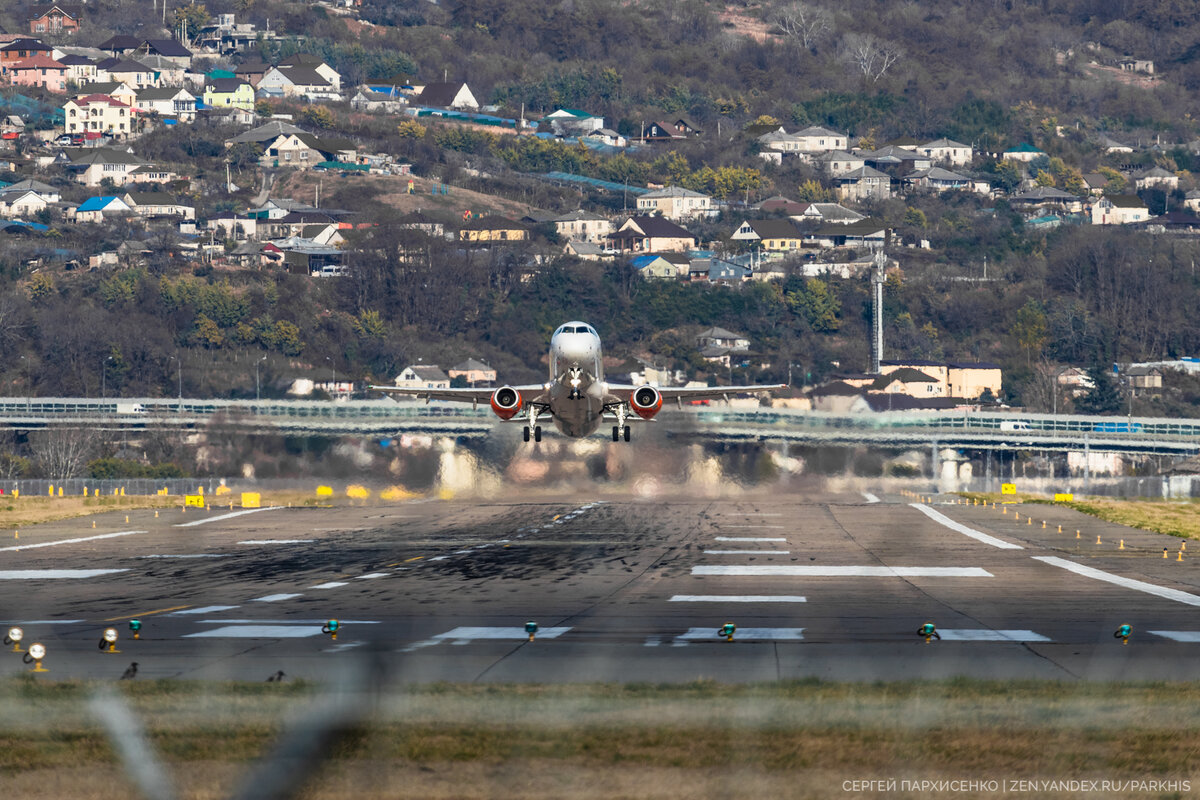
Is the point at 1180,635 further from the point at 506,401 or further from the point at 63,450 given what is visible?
the point at 63,450

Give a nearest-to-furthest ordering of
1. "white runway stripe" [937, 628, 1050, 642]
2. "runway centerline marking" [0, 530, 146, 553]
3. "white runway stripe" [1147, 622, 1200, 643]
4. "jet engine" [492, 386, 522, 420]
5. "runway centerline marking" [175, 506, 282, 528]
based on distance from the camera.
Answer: "white runway stripe" [1147, 622, 1200, 643], "white runway stripe" [937, 628, 1050, 642], "jet engine" [492, 386, 522, 420], "runway centerline marking" [0, 530, 146, 553], "runway centerline marking" [175, 506, 282, 528]

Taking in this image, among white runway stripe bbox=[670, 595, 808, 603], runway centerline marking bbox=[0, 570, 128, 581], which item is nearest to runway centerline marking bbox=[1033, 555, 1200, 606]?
white runway stripe bbox=[670, 595, 808, 603]

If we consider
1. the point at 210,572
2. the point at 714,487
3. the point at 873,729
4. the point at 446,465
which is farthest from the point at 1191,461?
the point at 873,729

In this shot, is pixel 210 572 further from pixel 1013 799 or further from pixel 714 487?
pixel 714 487

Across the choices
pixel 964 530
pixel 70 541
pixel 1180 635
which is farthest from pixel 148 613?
pixel 964 530

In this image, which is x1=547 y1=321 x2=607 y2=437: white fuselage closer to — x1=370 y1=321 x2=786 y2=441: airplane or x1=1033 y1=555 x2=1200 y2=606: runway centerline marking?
x1=370 y1=321 x2=786 y2=441: airplane

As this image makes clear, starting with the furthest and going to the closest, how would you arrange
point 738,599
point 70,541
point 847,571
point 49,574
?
1. point 70,541
2. point 49,574
3. point 847,571
4. point 738,599
